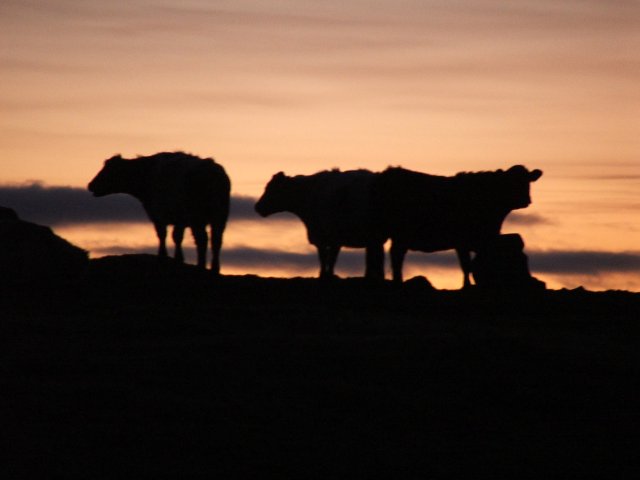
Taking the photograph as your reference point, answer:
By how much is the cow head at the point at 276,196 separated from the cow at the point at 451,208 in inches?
156

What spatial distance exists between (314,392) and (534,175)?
14222 millimetres

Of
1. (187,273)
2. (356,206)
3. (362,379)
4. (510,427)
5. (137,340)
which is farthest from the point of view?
(356,206)

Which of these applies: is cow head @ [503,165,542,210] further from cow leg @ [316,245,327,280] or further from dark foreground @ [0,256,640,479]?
dark foreground @ [0,256,640,479]

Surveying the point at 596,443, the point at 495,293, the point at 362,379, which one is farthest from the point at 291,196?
the point at 596,443

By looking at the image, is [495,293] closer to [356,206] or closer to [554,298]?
[554,298]

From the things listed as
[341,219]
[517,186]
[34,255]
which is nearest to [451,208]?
[517,186]

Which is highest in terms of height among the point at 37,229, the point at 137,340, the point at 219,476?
the point at 37,229

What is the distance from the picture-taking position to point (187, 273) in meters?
23.3

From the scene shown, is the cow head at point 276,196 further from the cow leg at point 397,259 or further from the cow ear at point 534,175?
the cow ear at point 534,175

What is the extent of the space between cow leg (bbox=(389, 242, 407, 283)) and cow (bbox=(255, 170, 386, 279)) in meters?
0.51

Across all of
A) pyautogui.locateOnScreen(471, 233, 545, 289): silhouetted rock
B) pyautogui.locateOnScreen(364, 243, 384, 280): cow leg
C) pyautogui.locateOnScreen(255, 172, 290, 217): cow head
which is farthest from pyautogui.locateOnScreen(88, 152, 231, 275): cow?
pyautogui.locateOnScreen(471, 233, 545, 289): silhouetted rock

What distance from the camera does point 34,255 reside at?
21.3m

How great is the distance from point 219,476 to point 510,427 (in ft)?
10.0

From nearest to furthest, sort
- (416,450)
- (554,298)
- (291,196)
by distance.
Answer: (416,450) < (554,298) < (291,196)
